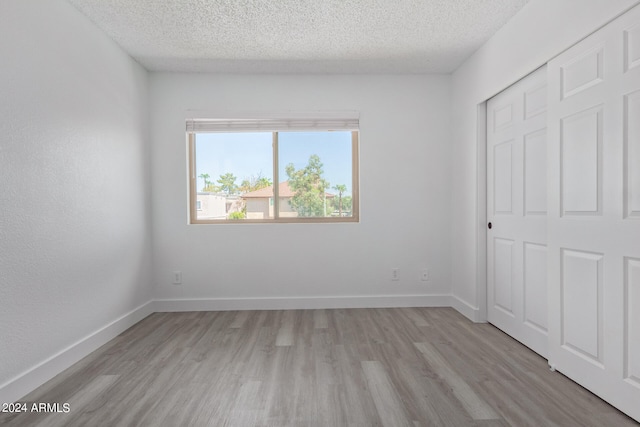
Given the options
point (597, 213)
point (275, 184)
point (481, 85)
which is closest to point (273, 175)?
point (275, 184)

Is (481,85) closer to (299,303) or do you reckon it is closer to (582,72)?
(582,72)

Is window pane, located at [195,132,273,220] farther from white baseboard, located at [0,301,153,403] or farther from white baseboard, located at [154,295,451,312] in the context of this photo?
white baseboard, located at [0,301,153,403]

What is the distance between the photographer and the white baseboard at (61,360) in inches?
81.4

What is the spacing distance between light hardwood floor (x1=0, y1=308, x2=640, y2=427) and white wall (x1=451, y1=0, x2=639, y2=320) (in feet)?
1.97

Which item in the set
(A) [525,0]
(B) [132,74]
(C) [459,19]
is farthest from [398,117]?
(B) [132,74]

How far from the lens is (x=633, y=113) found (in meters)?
1.83

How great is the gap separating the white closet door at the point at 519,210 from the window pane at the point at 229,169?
233cm

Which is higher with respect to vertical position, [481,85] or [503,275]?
[481,85]

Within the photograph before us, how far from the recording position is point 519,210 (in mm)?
2945

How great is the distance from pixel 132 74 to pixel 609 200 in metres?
4.00

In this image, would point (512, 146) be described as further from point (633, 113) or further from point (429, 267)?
point (429, 267)

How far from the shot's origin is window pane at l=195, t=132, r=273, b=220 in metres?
4.10

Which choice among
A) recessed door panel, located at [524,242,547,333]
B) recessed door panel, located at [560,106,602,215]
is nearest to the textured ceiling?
recessed door panel, located at [560,106,602,215]

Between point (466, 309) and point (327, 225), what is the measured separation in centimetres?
167
